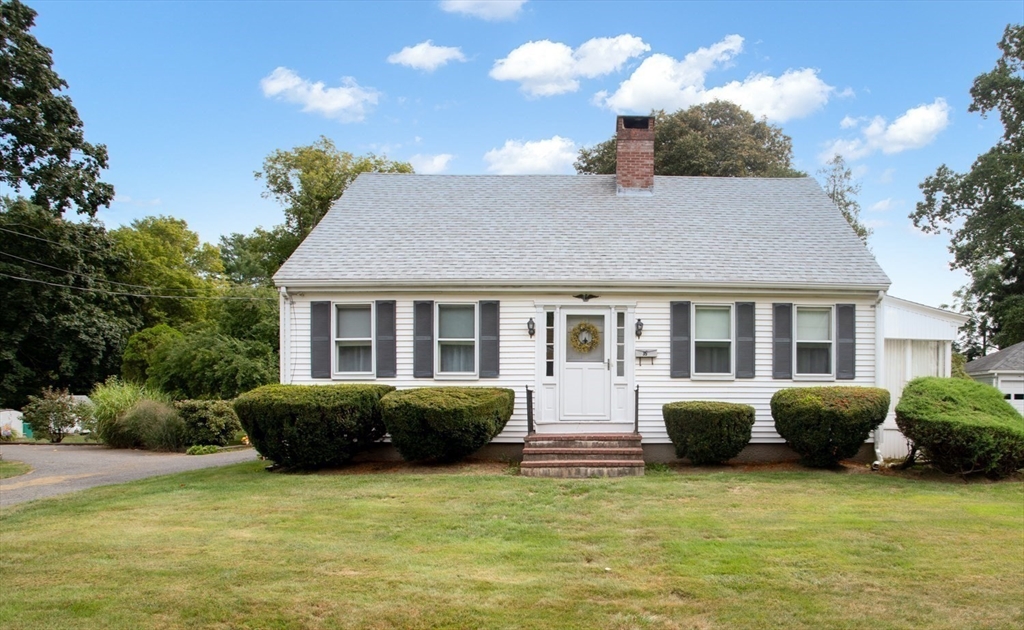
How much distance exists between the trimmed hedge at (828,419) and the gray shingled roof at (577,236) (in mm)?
2102

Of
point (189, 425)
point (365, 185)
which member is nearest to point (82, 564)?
point (365, 185)

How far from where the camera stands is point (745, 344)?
12.5 metres

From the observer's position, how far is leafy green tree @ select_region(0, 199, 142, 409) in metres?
27.1

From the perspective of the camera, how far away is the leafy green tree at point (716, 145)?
29.5 meters

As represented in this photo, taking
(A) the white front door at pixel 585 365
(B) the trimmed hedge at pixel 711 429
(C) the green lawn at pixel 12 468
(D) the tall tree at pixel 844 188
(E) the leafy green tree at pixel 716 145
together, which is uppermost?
(E) the leafy green tree at pixel 716 145

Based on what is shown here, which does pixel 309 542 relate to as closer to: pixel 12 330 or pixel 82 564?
Result: pixel 82 564

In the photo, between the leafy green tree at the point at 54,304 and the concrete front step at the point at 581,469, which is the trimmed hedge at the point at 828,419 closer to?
the concrete front step at the point at 581,469

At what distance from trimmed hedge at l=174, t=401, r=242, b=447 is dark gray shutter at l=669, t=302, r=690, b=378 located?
1202 centimetres

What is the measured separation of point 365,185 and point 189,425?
8306mm

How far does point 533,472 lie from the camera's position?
428 inches

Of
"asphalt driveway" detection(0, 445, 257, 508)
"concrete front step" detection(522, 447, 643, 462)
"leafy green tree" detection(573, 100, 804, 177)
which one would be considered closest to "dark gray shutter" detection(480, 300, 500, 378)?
"concrete front step" detection(522, 447, 643, 462)

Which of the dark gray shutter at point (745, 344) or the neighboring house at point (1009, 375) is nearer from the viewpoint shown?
the dark gray shutter at point (745, 344)

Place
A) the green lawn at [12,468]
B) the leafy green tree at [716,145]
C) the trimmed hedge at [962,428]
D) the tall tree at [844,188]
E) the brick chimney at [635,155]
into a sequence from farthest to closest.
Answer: the leafy green tree at [716,145] → the tall tree at [844,188] → the brick chimney at [635,155] → the green lawn at [12,468] → the trimmed hedge at [962,428]

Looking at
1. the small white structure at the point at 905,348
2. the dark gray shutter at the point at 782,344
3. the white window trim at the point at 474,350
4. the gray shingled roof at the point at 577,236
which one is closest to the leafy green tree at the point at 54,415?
the gray shingled roof at the point at 577,236
